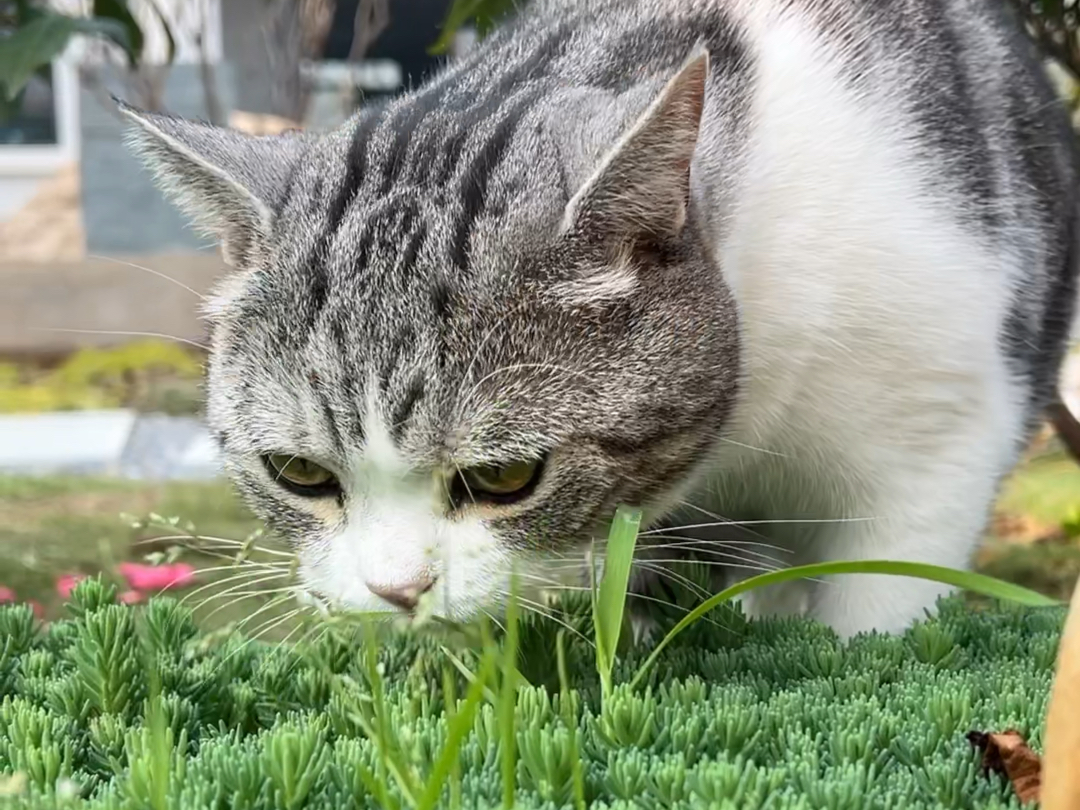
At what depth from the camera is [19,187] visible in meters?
6.81

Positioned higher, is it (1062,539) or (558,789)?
(558,789)

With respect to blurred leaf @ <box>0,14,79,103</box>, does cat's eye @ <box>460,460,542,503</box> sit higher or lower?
lower

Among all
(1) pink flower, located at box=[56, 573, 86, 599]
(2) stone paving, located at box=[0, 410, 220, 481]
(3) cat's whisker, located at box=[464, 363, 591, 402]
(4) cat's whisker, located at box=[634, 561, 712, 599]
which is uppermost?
(3) cat's whisker, located at box=[464, 363, 591, 402]

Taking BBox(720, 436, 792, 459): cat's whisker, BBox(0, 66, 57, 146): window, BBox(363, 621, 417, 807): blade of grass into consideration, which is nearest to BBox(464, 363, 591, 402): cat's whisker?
BBox(720, 436, 792, 459): cat's whisker

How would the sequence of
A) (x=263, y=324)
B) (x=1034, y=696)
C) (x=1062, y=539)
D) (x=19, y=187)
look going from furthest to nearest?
1. (x=19, y=187)
2. (x=1062, y=539)
3. (x=263, y=324)
4. (x=1034, y=696)

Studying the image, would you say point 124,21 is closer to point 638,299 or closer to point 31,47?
point 31,47

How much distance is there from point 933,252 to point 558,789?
80 cm

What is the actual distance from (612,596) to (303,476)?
1.30 ft

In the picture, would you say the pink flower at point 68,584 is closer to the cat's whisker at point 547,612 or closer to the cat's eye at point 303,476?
the cat's eye at point 303,476

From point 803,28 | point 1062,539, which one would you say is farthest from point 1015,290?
point 1062,539

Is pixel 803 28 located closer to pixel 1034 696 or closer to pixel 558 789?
pixel 1034 696

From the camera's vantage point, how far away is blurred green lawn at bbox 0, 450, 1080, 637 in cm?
254

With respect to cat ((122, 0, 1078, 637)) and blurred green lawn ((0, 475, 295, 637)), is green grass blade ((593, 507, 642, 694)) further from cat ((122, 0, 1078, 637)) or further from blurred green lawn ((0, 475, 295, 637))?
blurred green lawn ((0, 475, 295, 637))

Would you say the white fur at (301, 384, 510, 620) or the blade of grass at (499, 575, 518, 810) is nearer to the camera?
the blade of grass at (499, 575, 518, 810)
